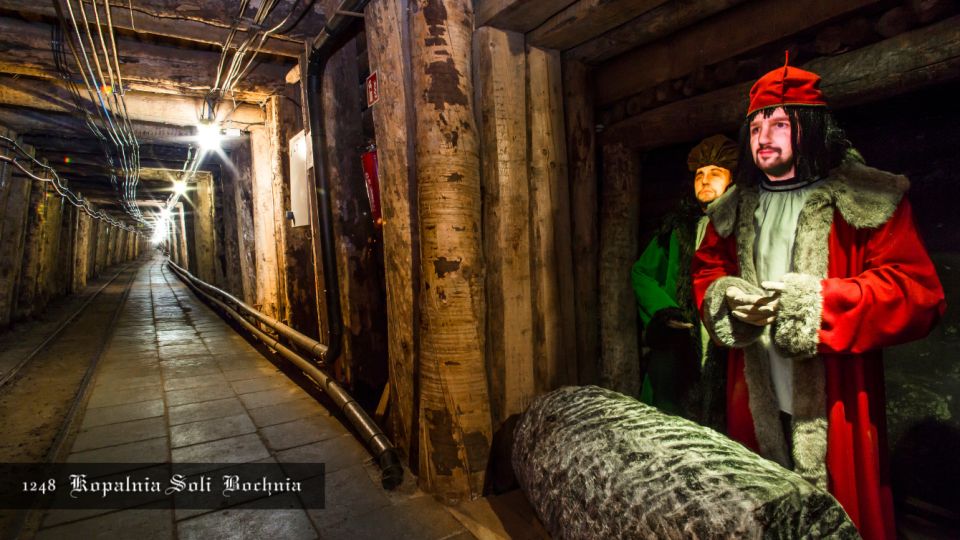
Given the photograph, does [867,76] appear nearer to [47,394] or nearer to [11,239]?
[47,394]

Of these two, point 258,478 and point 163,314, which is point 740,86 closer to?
point 258,478

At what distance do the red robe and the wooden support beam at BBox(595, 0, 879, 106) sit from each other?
3.11 ft

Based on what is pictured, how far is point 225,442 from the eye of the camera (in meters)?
3.64

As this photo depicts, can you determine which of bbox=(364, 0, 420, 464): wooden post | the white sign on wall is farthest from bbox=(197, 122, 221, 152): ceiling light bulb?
bbox=(364, 0, 420, 464): wooden post

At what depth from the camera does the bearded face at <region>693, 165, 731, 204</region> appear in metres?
2.43

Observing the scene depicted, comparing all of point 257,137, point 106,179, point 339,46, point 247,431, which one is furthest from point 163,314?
point 339,46

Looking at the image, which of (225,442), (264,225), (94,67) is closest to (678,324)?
(225,442)

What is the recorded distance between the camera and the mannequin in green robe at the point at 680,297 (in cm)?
244

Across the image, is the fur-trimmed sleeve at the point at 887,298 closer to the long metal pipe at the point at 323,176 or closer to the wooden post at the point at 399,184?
the wooden post at the point at 399,184

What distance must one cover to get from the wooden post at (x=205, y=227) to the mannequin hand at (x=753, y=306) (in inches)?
512

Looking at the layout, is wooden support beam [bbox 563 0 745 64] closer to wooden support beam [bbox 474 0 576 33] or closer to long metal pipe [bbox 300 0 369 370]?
wooden support beam [bbox 474 0 576 33]

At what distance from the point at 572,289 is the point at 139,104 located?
682cm

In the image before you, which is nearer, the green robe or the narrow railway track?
the green robe

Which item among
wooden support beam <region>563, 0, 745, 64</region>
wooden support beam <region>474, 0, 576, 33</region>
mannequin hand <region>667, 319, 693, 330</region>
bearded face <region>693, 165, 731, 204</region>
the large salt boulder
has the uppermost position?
wooden support beam <region>474, 0, 576, 33</region>
